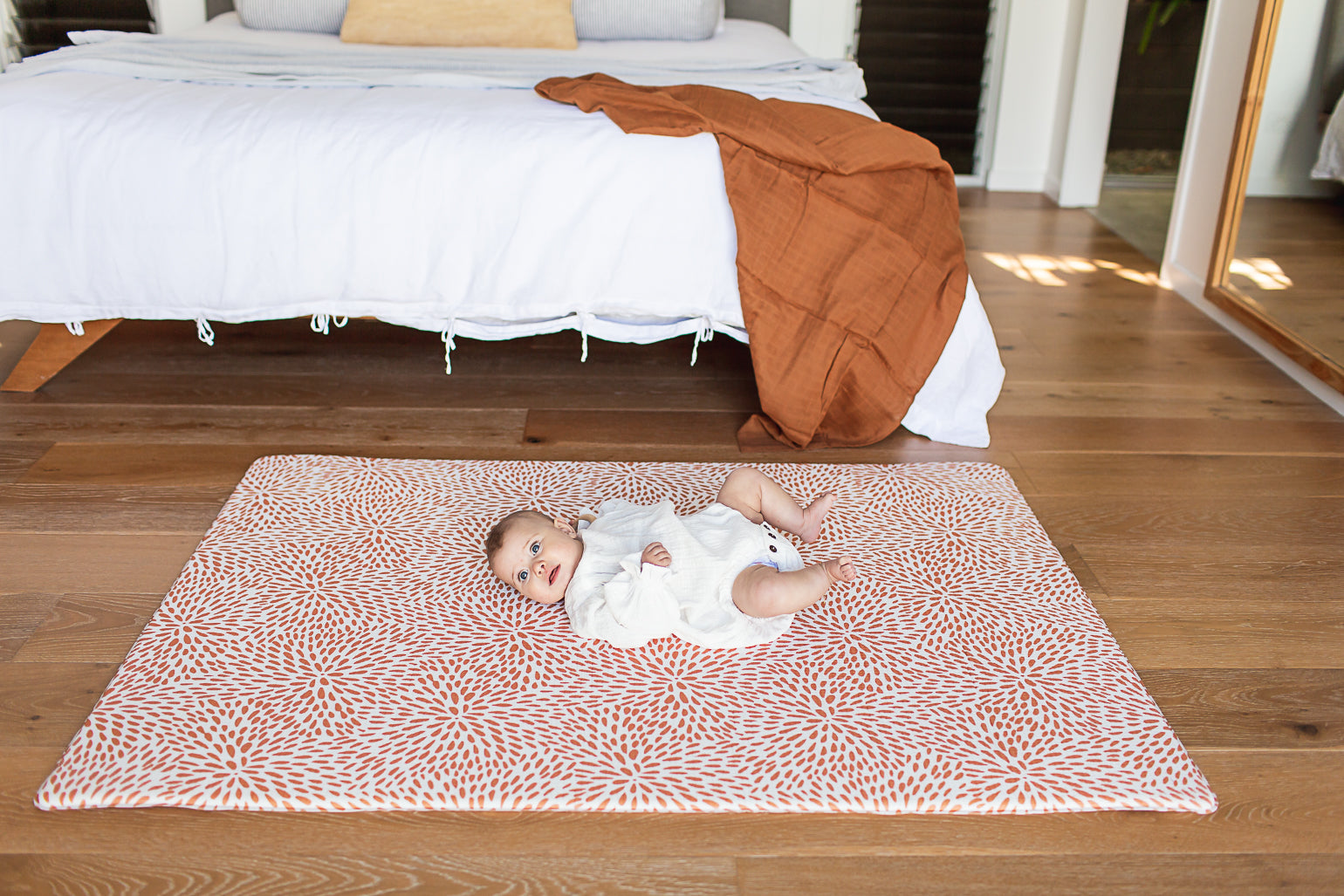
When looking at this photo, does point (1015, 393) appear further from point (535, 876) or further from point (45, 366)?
point (45, 366)

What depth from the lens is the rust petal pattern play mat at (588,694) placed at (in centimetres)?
127

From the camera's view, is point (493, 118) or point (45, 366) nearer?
point (493, 118)

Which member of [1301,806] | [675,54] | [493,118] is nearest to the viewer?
[1301,806]

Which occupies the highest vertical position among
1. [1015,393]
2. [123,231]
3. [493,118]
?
[493,118]

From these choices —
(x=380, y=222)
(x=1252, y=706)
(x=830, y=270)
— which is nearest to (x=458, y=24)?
(x=380, y=222)

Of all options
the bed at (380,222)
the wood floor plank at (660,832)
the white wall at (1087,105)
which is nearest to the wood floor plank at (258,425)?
the bed at (380,222)

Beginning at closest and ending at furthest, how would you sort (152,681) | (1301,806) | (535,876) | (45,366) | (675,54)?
(535,876)
(1301,806)
(152,681)
(45,366)
(675,54)

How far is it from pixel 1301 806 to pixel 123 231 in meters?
2.27

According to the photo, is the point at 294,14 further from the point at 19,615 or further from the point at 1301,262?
the point at 1301,262

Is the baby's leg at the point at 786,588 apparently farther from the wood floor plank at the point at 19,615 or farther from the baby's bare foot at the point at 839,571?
the wood floor plank at the point at 19,615

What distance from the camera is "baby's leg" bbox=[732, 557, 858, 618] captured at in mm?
1482

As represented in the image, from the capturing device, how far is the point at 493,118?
7.13 ft

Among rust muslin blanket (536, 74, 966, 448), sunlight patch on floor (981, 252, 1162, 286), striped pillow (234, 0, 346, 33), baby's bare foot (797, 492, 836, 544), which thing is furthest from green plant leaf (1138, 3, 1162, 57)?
baby's bare foot (797, 492, 836, 544)

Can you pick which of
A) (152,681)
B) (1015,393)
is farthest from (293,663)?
(1015,393)
